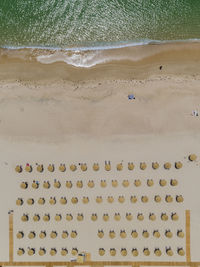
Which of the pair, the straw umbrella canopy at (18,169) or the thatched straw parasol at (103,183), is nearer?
the thatched straw parasol at (103,183)

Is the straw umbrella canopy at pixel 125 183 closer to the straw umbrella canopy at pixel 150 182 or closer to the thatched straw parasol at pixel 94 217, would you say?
the straw umbrella canopy at pixel 150 182

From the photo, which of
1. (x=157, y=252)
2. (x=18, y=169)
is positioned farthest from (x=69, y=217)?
(x=157, y=252)

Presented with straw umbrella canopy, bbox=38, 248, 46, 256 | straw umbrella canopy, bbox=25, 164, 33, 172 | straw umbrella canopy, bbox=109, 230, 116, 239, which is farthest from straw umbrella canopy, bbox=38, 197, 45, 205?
straw umbrella canopy, bbox=109, 230, 116, 239

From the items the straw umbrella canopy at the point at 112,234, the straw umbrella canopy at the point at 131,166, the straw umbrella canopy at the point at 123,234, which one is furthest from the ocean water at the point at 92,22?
the straw umbrella canopy at the point at 123,234

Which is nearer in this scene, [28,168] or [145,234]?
[145,234]

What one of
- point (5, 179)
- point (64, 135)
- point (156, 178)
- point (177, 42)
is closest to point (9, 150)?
point (5, 179)

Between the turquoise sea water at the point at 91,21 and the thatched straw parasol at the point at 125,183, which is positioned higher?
the turquoise sea water at the point at 91,21

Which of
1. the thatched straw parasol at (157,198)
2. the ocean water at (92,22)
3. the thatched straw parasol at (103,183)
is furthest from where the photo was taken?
the ocean water at (92,22)

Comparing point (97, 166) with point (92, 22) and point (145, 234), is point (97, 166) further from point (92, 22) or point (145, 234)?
point (92, 22)

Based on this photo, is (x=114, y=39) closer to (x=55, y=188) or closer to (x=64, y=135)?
(x=64, y=135)
